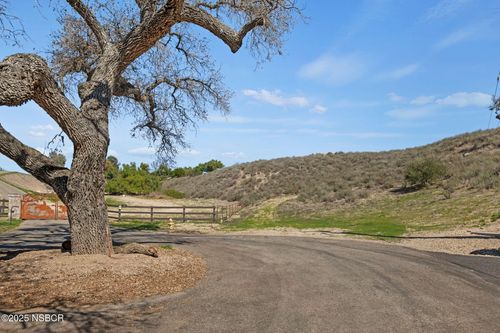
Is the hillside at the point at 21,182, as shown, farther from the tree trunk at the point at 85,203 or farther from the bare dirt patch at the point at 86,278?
the bare dirt patch at the point at 86,278

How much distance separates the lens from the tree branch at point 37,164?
9.60 metres

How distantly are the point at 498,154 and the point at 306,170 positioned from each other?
969 inches

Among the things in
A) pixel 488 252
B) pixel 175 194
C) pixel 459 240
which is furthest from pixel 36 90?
pixel 175 194

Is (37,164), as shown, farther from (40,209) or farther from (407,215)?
(40,209)

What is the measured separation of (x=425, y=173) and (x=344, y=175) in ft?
41.5

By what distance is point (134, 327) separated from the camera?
5.95 metres

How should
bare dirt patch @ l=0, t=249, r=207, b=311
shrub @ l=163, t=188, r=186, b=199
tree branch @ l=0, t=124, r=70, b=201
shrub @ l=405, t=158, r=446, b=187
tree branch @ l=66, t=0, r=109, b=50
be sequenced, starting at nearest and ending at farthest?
bare dirt patch @ l=0, t=249, r=207, b=311 < tree branch @ l=0, t=124, r=70, b=201 < tree branch @ l=66, t=0, r=109, b=50 < shrub @ l=405, t=158, r=446, b=187 < shrub @ l=163, t=188, r=186, b=199

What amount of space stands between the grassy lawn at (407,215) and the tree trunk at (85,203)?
1349 cm

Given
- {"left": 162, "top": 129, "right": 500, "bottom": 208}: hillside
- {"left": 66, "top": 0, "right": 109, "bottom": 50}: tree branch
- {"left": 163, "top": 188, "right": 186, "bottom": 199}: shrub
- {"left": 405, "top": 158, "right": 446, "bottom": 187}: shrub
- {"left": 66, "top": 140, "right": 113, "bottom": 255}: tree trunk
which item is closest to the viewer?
{"left": 66, "top": 140, "right": 113, "bottom": 255}: tree trunk

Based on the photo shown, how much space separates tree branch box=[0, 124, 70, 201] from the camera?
31.5 ft

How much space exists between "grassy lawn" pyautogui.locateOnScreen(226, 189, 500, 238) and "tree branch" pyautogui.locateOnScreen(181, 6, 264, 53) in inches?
469

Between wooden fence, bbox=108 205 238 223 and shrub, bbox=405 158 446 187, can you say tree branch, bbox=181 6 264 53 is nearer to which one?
wooden fence, bbox=108 205 238 223

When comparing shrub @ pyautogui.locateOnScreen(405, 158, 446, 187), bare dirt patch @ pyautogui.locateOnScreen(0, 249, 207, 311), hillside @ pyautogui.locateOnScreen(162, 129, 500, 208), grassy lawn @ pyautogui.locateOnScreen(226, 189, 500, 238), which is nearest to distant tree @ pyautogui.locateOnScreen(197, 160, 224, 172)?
hillside @ pyautogui.locateOnScreen(162, 129, 500, 208)

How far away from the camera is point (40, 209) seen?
28828mm
